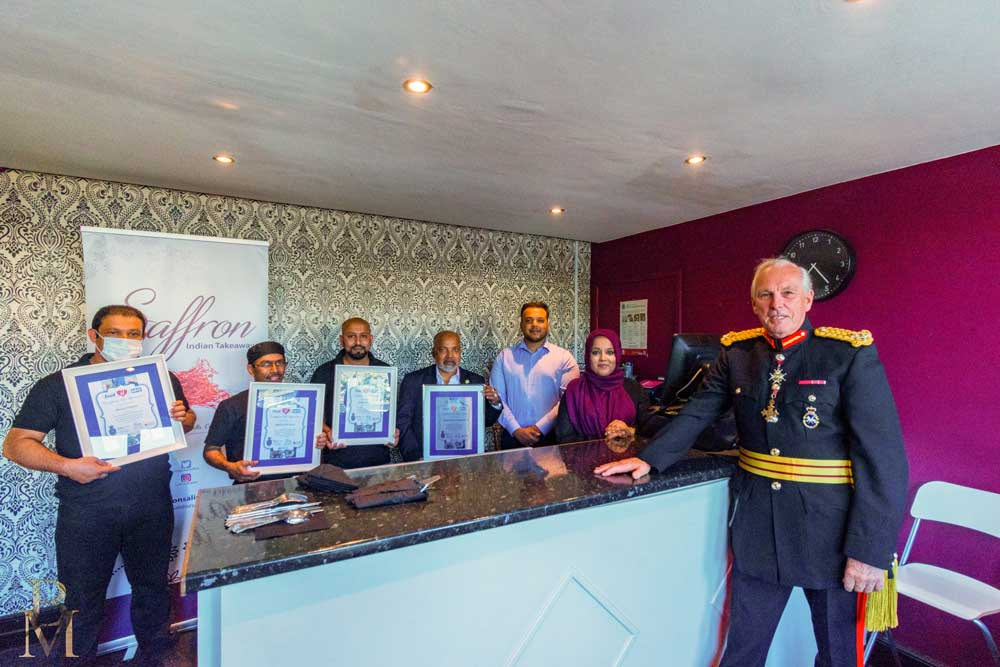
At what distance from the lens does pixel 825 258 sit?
Answer: 9.59 ft

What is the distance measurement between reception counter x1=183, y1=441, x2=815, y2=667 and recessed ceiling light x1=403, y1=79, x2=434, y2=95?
50.9 inches

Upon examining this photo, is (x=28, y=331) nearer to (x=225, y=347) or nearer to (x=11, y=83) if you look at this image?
(x=225, y=347)

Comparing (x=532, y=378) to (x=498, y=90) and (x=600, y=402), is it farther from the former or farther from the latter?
(x=498, y=90)

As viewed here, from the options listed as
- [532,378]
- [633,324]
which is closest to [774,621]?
[532,378]

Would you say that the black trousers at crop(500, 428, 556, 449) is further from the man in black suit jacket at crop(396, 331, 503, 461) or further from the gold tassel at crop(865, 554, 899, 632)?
the gold tassel at crop(865, 554, 899, 632)

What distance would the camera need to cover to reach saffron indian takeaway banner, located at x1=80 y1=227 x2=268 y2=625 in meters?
2.73

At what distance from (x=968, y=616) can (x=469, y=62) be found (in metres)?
2.67

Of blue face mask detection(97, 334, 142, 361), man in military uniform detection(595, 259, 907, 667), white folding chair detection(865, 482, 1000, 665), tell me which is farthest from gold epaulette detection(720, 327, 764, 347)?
blue face mask detection(97, 334, 142, 361)

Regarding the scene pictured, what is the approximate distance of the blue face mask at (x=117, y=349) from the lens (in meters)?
2.13

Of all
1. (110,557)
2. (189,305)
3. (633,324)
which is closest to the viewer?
(110,557)

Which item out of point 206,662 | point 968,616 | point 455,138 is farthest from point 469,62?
point 968,616

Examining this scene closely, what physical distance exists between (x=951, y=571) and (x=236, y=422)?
3422 mm

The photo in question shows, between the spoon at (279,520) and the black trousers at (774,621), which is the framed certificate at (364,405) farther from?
the black trousers at (774,621)

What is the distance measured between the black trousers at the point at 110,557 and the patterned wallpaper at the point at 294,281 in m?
Result: 0.85
